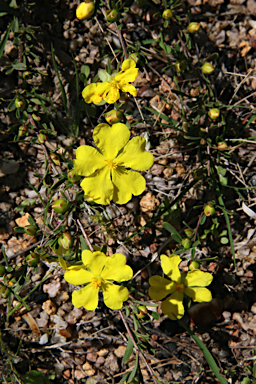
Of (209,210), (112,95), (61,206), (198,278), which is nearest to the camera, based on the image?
(61,206)

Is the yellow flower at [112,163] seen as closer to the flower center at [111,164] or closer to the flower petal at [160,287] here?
the flower center at [111,164]

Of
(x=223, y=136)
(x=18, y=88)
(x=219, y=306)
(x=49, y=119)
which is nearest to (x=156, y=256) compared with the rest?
(x=219, y=306)

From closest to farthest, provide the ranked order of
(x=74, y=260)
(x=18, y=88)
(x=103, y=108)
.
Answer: (x=74, y=260) → (x=18, y=88) → (x=103, y=108)

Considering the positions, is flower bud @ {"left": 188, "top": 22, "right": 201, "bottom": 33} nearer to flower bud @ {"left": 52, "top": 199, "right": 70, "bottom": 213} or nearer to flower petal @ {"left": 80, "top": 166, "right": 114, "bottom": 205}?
flower petal @ {"left": 80, "top": 166, "right": 114, "bottom": 205}

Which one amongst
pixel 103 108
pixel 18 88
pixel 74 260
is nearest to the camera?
pixel 74 260

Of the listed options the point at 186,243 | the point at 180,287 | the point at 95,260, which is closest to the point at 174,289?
the point at 180,287

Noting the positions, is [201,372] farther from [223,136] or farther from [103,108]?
[103,108]

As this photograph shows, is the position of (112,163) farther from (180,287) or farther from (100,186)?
(180,287)
